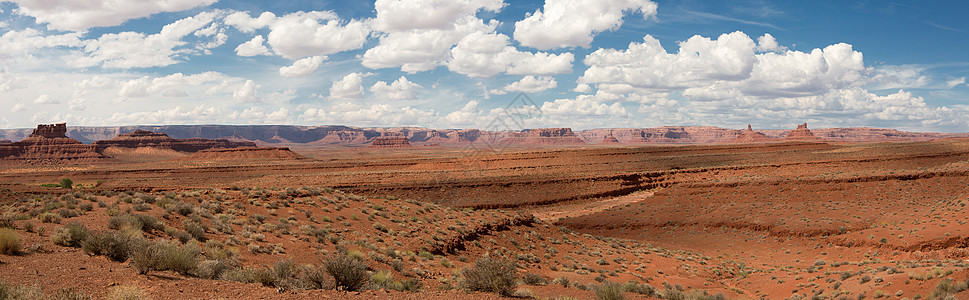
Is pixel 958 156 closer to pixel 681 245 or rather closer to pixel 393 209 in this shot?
pixel 681 245

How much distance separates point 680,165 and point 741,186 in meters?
22.0

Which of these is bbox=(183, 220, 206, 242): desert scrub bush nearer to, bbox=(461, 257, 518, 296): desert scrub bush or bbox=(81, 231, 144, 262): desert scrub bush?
bbox=(81, 231, 144, 262): desert scrub bush

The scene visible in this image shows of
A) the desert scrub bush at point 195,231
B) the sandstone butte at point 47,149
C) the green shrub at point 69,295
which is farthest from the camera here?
the sandstone butte at point 47,149

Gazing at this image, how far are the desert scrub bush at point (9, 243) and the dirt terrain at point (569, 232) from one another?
299 millimetres

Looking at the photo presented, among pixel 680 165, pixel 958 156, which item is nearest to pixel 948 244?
pixel 680 165

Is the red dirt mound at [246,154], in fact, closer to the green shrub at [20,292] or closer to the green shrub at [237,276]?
the green shrub at [237,276]

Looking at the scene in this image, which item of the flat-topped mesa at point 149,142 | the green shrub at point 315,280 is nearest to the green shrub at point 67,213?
the green shrub at point 315,280

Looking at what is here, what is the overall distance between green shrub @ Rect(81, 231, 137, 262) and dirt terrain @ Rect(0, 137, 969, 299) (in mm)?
200

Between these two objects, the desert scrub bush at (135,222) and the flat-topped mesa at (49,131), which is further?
the flat-topped mesa at (49,131)

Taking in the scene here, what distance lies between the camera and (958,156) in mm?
52938

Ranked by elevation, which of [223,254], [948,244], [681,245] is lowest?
[681,245]

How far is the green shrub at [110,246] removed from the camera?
898cm

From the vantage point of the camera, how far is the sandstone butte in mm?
105438

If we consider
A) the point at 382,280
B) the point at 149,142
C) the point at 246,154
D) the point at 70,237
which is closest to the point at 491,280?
the point at 382,280
